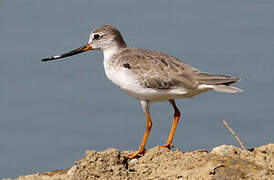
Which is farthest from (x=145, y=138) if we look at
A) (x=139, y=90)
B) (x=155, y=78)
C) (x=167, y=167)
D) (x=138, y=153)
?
(x=167, y=167)

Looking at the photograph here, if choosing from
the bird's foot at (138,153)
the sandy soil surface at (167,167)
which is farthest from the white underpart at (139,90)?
the sandy soil surface at (167,167)

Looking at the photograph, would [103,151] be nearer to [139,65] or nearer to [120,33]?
[139,65]

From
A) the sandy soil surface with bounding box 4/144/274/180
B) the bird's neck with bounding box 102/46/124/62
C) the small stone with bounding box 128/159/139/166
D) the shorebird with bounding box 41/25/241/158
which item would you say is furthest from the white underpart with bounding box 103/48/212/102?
the small stone with bounding box 128/159/139/166

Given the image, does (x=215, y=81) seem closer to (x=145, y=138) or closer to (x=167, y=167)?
(x=145, y=138)

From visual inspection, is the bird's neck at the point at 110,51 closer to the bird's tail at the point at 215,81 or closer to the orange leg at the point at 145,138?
the orange leg at the point at 145,138

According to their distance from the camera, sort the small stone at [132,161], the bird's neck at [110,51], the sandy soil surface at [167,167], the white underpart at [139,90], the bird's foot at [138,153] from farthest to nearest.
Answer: the bird's neck at [110,51]
the white underpart at [139,90]
the bird's foot at [138,153]
the small stone at [132,161]
the sandy soil surface at [167,167]

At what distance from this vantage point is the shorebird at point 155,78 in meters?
12.9

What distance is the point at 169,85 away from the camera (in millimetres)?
12875

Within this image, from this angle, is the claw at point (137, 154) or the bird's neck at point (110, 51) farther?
the bird's neck at point (110, 51)

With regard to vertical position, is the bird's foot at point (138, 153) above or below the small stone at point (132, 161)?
below

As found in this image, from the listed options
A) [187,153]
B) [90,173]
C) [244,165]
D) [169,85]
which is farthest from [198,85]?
[90,173]

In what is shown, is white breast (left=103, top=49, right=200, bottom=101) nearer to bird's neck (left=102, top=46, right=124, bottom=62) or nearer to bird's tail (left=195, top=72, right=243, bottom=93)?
bird's tail (left=195, top=72, right=243, bottom=93)

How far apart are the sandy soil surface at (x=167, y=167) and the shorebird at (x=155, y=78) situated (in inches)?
45.3

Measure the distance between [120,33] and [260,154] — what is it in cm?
455
